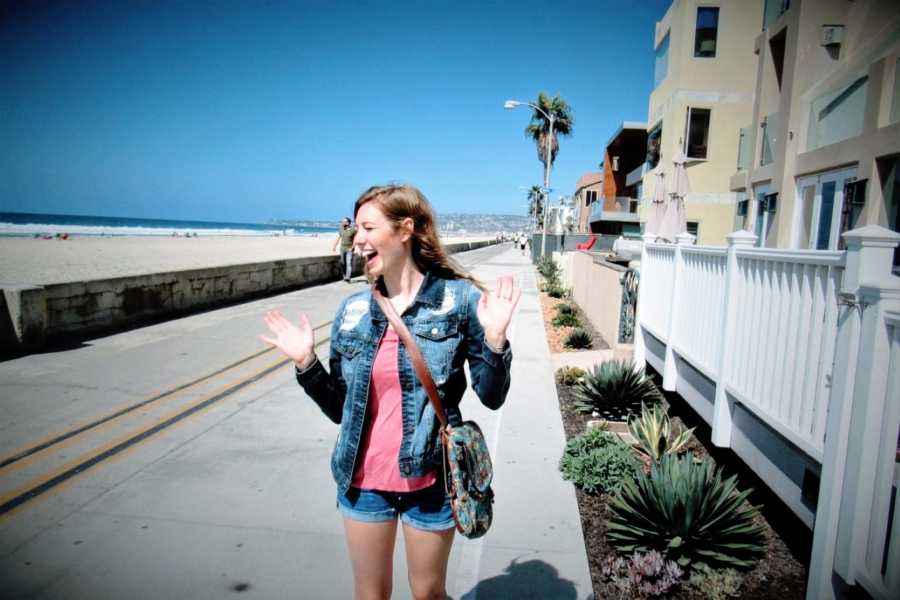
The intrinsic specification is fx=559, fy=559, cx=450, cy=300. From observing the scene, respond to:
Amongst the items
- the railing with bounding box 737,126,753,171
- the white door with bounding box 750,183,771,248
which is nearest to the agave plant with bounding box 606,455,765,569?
the white door with bounding box 750,183,771,248

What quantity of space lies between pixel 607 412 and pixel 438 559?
3831 mm

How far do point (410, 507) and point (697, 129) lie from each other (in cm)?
2201

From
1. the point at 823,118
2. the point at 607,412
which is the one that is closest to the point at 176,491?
the point at 607,412

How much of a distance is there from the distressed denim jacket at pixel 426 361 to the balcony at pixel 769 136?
48.7 feet

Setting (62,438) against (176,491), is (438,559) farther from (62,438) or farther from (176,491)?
(62,438)

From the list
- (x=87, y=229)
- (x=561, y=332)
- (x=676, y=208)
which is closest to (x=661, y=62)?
(x=676, y=208)

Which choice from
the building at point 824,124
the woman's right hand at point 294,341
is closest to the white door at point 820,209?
the building at point 824,124

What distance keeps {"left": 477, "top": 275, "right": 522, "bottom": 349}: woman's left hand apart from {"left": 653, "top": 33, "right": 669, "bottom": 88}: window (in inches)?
923

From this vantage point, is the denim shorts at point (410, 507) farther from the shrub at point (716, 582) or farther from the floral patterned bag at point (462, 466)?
the shrub at point (716, 582)

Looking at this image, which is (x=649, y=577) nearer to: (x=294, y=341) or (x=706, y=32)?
(x=294, y=341)

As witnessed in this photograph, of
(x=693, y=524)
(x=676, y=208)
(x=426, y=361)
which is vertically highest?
(x=676, y=208)

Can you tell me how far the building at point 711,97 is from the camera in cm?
1977

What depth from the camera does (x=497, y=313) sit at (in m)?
1.93

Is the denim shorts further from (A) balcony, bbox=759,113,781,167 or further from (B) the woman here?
(A) balcony, bbox=759,113,781,167
